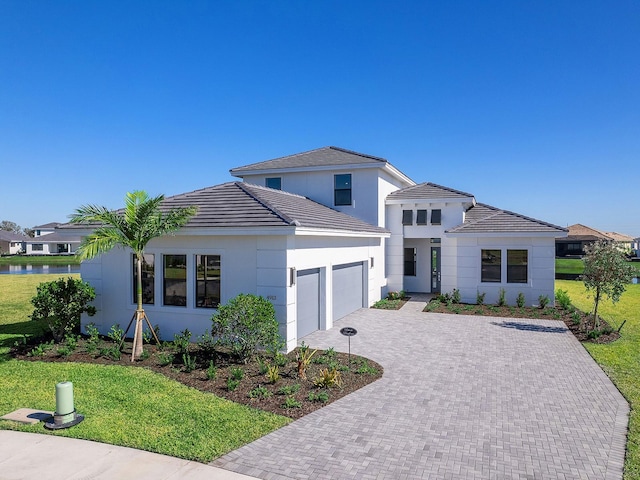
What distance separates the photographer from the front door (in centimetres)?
2281

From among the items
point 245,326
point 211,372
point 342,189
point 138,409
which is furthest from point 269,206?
point 342,189

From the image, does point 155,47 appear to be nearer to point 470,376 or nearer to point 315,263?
point 315,263

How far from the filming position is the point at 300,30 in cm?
1752

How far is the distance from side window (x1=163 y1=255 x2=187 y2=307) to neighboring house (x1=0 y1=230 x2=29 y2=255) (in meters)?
83.7

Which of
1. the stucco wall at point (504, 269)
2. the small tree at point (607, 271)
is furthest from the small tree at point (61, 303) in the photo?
the small tree at point (607, 271)

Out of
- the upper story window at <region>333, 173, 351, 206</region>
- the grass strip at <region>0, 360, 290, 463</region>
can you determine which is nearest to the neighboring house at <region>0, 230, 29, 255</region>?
A: the upper story window at <region>333, 173, 351, 206</region>

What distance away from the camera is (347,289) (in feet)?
55.3

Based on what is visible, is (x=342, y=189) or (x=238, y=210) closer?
(x=238, y=210)

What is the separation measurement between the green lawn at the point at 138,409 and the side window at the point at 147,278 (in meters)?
2.97

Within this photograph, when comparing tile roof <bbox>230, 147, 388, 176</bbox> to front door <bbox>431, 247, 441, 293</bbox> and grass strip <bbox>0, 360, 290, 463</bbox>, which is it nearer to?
front door <bbox>431, 247, 441, 293</bbox>

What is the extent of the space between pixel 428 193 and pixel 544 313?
8.13 metres

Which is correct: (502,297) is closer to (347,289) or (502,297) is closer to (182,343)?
(347,289)

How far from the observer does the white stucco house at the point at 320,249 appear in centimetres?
1150

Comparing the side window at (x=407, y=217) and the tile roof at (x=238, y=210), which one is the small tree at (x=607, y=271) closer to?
the tile roof at (x=238, y=210)
